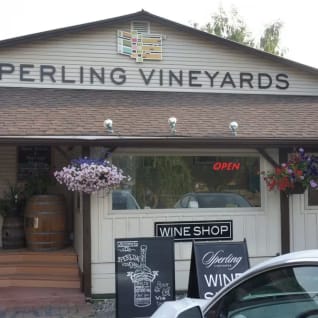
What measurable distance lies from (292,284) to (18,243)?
7.30 m

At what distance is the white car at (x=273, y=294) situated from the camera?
8.87 ft

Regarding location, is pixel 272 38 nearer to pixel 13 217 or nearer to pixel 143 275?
pixel 13 217

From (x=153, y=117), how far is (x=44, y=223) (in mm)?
2521

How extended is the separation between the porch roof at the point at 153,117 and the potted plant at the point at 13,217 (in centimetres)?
168

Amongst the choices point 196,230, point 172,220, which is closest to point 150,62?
point 172,220

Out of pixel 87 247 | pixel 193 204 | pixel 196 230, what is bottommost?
pixel 87 247

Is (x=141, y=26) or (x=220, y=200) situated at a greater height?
(x=141, y=26)

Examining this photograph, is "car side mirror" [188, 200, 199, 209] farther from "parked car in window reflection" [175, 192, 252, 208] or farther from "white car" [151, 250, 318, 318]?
"white car" [151, 250, 318, 318]

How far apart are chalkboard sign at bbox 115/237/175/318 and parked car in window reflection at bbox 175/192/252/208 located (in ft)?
6.39

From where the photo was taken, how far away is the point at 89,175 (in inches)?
296

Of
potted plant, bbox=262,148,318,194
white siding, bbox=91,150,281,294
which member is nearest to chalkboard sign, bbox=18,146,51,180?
white siding, bbox=91,150,281,294

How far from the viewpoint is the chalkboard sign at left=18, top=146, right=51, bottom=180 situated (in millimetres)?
10266

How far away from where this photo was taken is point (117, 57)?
1038cm

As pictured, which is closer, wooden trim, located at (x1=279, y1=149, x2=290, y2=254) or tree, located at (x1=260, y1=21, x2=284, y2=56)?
wooden trim, located at (x1=279, y1=149, x2=290, y2=254)
